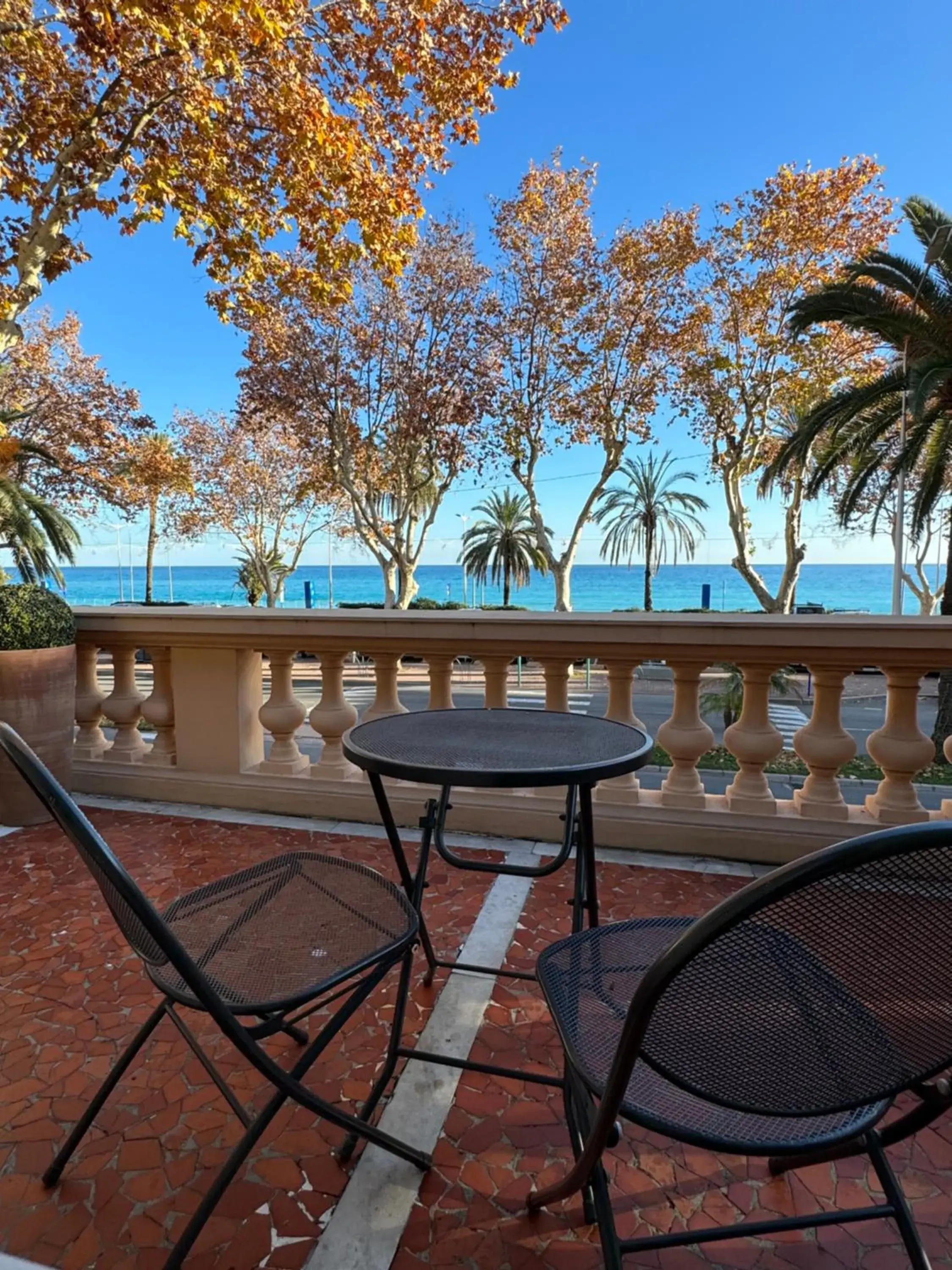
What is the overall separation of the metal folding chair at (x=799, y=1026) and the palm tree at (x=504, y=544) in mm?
28824

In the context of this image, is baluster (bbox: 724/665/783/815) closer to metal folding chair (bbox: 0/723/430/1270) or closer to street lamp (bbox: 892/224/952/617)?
metal folding chair (bbox: 0/723/430/1270)

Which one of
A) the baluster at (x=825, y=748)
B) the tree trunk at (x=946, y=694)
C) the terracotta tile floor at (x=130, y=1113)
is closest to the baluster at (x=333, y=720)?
the terracotta tile floor at (x=130, y=1113)

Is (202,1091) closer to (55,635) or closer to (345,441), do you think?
(55,635)

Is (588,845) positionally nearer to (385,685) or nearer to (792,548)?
(385,685)

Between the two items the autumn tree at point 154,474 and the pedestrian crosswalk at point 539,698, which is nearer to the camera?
the pedestrian crosswalk at point 539,698

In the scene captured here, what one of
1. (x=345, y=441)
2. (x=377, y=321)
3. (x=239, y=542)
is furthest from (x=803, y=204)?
(x=239, y=542)

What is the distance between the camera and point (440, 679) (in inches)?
126

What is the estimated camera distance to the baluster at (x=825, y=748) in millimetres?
2730

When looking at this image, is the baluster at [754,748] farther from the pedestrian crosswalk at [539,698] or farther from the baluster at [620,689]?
the pedestrian crosswalk at [539,698]

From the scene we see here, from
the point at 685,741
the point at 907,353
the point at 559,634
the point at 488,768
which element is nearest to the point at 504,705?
the point at 559,634

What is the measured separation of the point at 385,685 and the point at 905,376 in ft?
36.9

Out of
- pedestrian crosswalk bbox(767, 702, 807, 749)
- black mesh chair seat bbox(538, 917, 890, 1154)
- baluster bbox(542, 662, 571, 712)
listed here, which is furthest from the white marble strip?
pedestrian crosswalk bbox(767, 702, 807, 749)

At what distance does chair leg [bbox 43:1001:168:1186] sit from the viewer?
139cm

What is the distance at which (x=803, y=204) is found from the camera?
1350 centimetres
